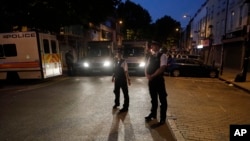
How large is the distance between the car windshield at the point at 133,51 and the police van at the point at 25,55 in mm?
7136

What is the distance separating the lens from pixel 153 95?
6570 millimetres

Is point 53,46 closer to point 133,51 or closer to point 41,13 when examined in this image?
point 41,13

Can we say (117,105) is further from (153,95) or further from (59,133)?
(59,133)

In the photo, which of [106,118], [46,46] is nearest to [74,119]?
[106,118]

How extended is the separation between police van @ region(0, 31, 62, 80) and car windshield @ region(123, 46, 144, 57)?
23.4ft

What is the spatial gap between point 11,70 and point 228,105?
1136cm

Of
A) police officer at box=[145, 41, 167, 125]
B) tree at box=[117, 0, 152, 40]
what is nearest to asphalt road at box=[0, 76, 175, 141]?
police officer at box=[145, 41, 167, 125]

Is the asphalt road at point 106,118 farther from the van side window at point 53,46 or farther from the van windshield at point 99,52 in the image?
the van windshield at point 99,52

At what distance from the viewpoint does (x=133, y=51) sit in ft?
66.7

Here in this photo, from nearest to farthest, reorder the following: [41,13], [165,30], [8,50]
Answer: [8,50] → [41,13] → [165,30]

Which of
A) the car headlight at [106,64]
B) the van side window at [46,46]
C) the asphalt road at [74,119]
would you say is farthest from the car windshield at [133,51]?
the asphalt road at [74,119]

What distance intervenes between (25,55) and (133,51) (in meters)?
8.75

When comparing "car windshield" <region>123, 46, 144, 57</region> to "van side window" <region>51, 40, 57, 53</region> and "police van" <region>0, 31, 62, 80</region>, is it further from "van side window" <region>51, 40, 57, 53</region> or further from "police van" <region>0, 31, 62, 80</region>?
"police van" <region>0, 31, 62, 80</region>

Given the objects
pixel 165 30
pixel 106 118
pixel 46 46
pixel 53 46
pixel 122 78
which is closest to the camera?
pixel 106 118
